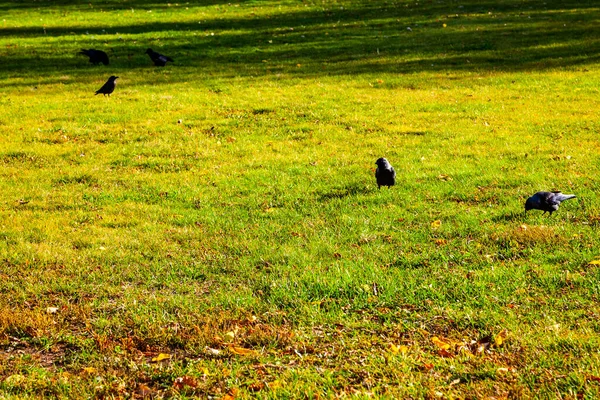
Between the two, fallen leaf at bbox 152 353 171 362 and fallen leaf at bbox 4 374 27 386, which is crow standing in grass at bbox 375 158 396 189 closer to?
fallen leaf at bbox 152 353 171 362

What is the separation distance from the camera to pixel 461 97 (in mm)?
15062

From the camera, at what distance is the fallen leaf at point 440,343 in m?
5.36

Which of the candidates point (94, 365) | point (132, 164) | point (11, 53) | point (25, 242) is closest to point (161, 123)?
point (132, 164)

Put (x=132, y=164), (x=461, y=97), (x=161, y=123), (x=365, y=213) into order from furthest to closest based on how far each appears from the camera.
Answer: (x=461, y=97) < (x=161, y=123) < (x=132, y=164) < (x=365, y=213)

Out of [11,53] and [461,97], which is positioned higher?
[11,53]

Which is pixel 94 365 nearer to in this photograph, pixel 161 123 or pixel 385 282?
pixel 385 282

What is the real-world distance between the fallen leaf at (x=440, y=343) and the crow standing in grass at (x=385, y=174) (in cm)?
382

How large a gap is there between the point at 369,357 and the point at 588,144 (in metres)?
7.47

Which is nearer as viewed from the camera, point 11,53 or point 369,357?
point 369,357

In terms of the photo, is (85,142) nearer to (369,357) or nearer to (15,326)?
(15,326)

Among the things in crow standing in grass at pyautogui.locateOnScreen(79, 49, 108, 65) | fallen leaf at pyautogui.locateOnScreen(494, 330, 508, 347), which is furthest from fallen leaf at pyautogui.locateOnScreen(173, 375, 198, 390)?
crow standing in grass at pyautogui.locateOnScreen(79, 49, 108, 65)

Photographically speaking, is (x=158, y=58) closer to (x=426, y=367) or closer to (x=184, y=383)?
(x=184, y=383)

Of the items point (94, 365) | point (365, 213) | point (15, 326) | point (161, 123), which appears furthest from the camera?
point (161, 123)

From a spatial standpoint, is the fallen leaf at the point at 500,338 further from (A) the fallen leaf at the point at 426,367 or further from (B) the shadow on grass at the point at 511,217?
(B) the shadow on grass at the point at 511,217
